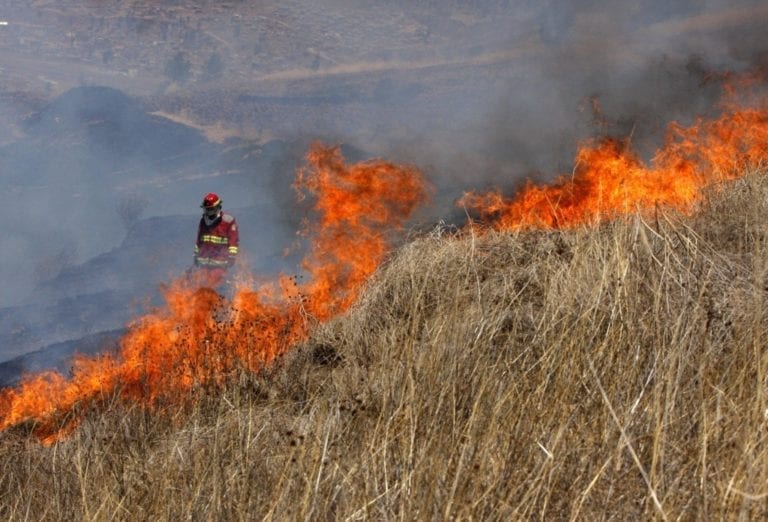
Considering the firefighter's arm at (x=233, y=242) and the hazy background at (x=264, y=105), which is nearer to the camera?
the firefighter's arm at (x=233, y=242)

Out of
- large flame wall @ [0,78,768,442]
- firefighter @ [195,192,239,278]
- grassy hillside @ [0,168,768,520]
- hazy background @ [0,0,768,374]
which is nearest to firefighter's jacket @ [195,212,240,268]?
firefighter @ [195,192,239,278]

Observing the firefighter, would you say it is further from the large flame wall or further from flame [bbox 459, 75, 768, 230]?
flame [bbox 459, 75, 768, 230]

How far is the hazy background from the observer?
69.8 feet

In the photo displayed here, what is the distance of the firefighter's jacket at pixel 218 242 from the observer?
31.9ft

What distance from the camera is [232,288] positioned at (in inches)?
436

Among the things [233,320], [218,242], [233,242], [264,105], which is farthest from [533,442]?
[264,105]

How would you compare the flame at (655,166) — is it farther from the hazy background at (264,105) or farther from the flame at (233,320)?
the hazy background at (264,105)

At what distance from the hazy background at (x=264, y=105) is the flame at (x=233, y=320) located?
8.10ft

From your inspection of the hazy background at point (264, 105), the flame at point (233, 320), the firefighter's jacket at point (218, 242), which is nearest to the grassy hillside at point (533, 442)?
the flame at point (233, 320)

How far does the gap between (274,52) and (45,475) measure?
2165 inches

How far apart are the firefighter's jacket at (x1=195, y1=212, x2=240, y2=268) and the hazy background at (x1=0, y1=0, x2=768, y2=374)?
7292mm

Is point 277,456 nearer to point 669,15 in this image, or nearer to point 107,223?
point 107,223

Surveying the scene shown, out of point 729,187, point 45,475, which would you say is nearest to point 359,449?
point 45,475

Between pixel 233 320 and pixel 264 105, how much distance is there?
4011cm
